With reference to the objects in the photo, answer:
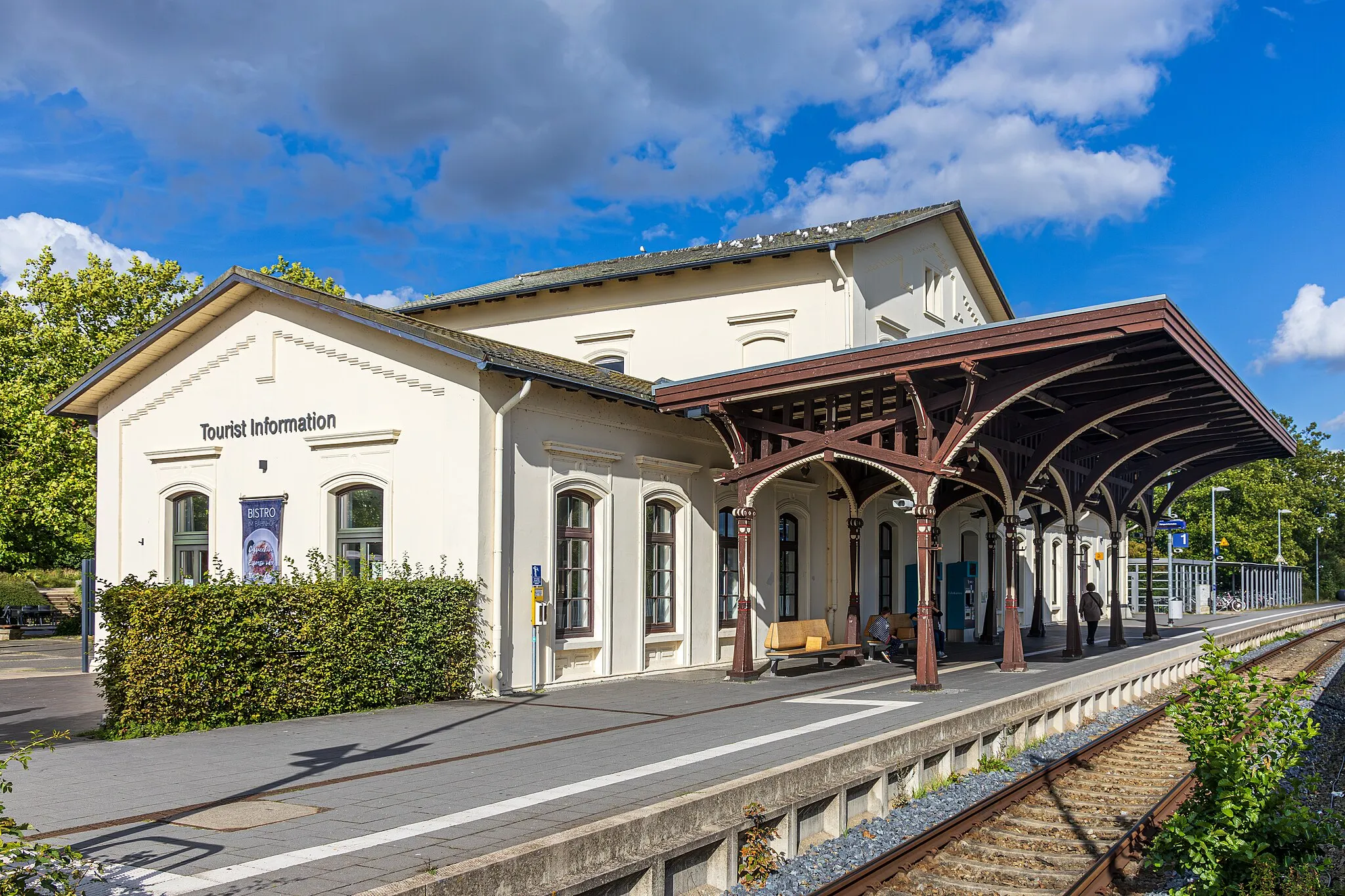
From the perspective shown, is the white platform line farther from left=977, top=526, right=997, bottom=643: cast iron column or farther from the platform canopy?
left=977, top=526, right=997, bottom=643: cast iron column

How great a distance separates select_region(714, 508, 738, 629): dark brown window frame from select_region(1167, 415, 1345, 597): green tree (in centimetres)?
5244

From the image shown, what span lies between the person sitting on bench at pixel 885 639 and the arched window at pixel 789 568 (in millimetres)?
1577

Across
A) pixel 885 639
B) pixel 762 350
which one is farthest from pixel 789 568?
pixel 762 350

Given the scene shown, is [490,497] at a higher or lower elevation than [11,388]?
lower

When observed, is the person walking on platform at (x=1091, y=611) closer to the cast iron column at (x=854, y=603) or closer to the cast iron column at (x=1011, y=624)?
the cast iron column at (x=854, y=603)

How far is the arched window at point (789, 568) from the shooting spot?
827 inches

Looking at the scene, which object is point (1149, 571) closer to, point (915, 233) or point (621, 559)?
point (915, 233)

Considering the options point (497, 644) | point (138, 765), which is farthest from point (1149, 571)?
point (138, 765)

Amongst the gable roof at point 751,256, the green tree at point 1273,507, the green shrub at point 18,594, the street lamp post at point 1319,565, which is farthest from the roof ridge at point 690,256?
the street lamp post at point 1319,565

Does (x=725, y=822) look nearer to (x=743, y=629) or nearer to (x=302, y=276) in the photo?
(x=743, y=629)

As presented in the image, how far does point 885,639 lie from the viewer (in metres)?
20.2

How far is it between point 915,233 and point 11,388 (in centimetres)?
2284

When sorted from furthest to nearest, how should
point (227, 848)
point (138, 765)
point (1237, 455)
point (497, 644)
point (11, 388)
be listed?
point (11, 388) → point (1237, 455) → point (497, 644) → point (138, 765) → point (227, 848)

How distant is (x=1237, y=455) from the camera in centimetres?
2572
